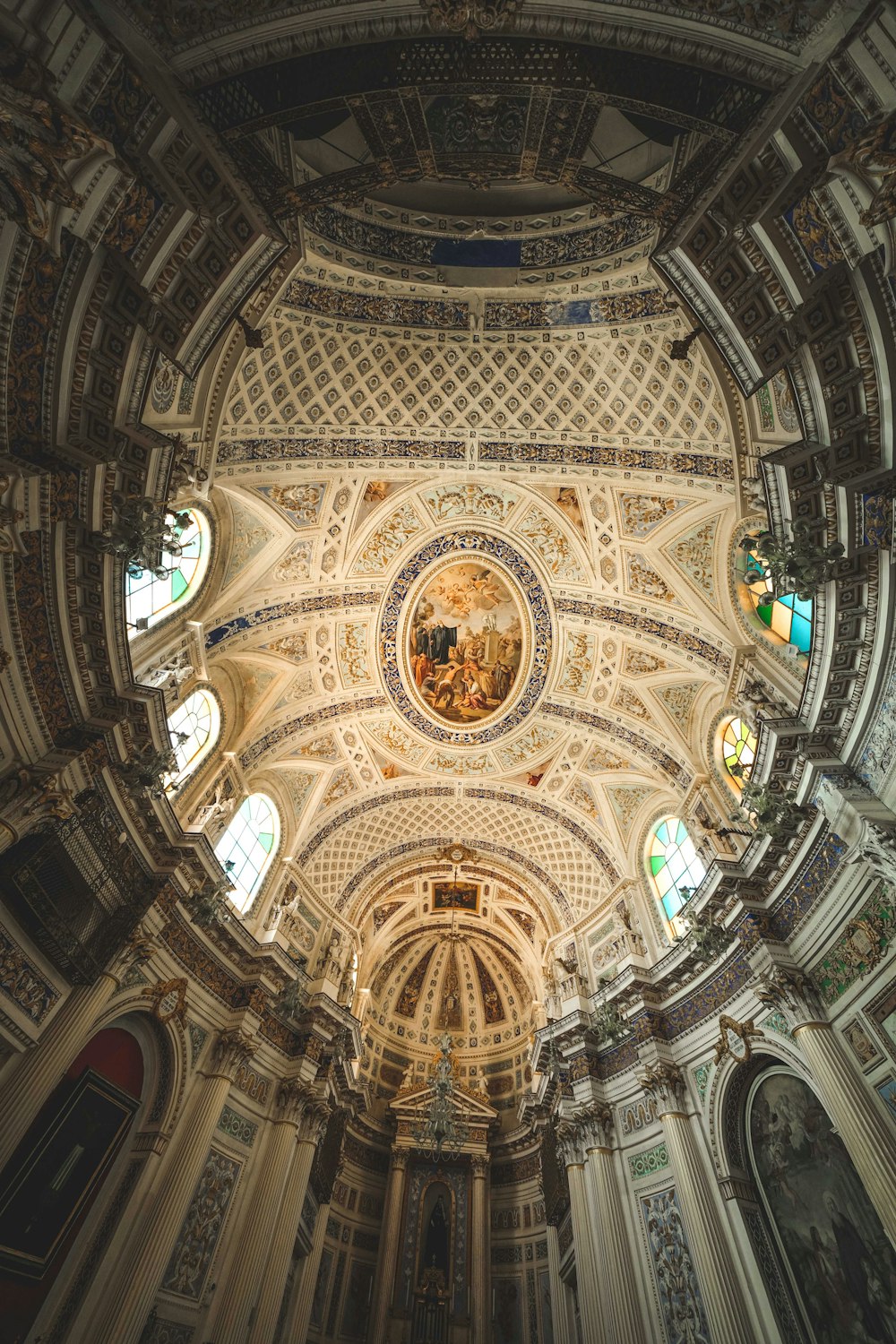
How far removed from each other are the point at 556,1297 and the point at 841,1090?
1116cm

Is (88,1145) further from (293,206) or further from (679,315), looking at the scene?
(679,315)

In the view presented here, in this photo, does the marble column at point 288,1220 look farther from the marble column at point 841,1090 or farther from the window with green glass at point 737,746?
the window with green glass at point 737,746

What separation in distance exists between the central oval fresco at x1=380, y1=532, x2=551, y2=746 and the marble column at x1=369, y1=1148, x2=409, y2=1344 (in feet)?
40.4

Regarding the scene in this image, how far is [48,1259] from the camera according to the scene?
904 cm

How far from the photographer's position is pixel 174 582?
1211cm

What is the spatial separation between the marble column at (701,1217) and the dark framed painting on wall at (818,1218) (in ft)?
2.93

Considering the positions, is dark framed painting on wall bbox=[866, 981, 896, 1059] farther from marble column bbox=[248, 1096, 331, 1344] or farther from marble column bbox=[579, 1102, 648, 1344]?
marble column bbox=[248, 1096, 331, 1344]

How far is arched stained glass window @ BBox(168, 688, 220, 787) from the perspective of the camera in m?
13.0

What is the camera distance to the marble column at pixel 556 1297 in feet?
47.0

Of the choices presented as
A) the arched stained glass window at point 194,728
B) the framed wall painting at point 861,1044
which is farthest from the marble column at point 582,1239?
the arched stained glass window at point 194,728

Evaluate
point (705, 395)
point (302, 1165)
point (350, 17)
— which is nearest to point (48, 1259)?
point (302, 1165)

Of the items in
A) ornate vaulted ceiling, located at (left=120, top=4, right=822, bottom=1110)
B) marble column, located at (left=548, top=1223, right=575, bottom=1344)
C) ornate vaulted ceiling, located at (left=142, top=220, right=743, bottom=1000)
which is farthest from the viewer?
marble column, located at (left=548, top=1223, right=575, bottom=1344)

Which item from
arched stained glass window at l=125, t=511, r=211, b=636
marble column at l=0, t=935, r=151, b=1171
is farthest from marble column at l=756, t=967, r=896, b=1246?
arched stained glass window at l=125, t=511, r=211, b=636

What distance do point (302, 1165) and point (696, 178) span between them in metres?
18.3
